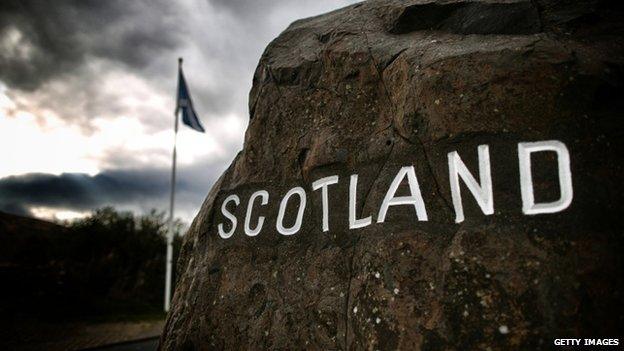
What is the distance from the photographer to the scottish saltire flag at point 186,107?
371 inches

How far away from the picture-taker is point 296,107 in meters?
2.83

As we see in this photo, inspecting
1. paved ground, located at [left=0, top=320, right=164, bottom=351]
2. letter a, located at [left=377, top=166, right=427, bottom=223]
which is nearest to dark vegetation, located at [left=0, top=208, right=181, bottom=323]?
paved ground, located at [left=0, top=320, right=164, bottom=351]

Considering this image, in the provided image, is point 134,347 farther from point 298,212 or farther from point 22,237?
point 22,237

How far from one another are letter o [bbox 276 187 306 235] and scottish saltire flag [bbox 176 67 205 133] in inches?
287

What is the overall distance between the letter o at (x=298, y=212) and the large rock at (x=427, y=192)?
0.13ft

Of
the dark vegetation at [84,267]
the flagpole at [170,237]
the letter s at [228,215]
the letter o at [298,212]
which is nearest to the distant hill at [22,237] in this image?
the dark vegetation at [84,267]

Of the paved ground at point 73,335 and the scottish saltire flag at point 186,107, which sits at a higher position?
the scottish saltire flag at point 186,107

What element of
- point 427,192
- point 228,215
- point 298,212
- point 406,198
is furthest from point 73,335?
point 427,192

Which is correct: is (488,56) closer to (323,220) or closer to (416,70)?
(416,70)

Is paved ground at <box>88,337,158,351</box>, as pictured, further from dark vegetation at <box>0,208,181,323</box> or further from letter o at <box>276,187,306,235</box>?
letter o at <box>276,187,306,235</box>

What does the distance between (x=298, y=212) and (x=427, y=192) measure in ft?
2.81

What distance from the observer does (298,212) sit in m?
2.57

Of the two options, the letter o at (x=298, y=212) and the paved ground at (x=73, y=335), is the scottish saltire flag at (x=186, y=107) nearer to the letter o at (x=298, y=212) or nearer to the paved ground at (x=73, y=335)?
the paved ground at (x=73, y=335)

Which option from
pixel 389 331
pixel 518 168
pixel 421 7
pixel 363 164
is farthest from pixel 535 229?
pixel 421 7
